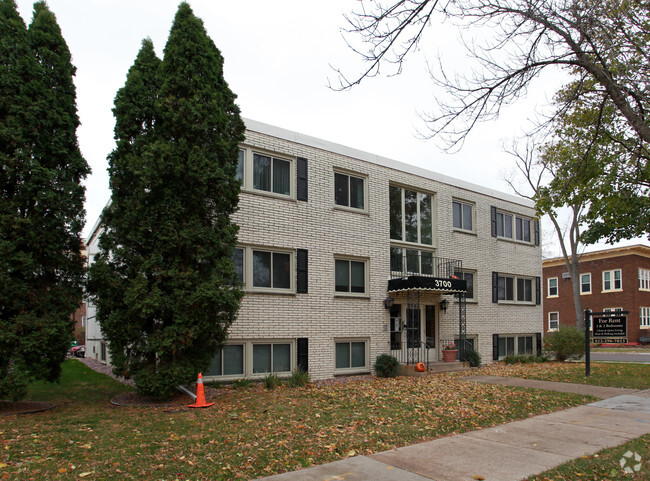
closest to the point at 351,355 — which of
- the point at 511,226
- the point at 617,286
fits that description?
the point at 511,226

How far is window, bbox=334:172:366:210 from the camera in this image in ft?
51.6

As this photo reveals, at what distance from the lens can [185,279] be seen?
962 centimetres

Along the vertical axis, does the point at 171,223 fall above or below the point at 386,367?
above

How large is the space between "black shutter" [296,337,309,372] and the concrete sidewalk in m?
6.56

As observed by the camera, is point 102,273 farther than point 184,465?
Yes

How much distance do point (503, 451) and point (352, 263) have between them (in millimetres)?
9401

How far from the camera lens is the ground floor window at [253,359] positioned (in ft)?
41.8

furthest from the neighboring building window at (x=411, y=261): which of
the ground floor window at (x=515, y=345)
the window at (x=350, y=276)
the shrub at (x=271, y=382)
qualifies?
the shrub at (x=271, y=382)

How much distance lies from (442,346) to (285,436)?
465 inches

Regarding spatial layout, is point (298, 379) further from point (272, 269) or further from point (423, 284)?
point (423, 284)

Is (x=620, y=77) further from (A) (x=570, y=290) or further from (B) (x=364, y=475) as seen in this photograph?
(A) (x=570, y=290)

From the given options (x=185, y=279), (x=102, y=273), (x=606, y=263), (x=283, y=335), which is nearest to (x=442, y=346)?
(x=283, y=335)

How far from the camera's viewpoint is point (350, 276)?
1562 centimetres

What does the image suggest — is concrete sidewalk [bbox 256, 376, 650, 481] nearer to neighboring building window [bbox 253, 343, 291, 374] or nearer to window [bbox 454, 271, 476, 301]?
neighboring building window [bbox 253, 343, 291, 374]
